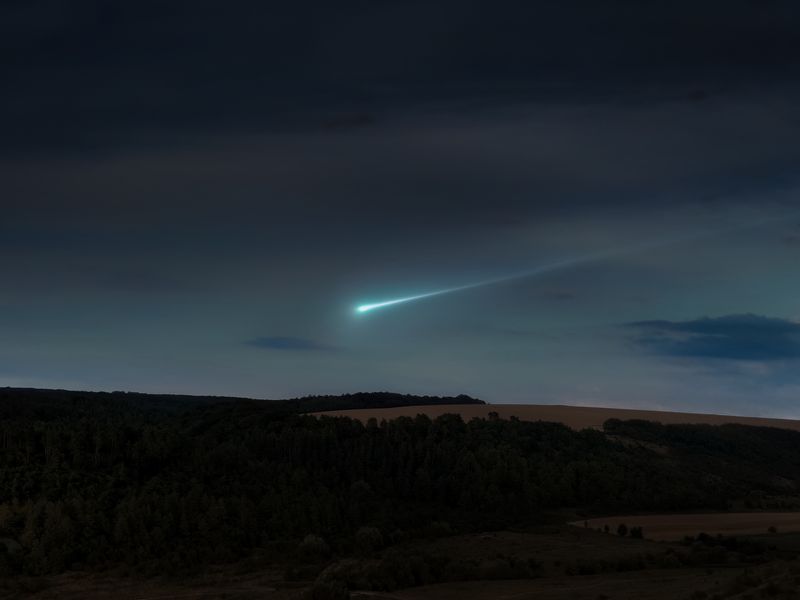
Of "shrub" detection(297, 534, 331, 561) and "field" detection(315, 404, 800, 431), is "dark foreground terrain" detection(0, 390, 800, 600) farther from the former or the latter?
"field" detection(315, 404, 800, 431)

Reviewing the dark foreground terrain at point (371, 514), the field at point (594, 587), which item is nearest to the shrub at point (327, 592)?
the dark foreground terrain at point (371, 514)

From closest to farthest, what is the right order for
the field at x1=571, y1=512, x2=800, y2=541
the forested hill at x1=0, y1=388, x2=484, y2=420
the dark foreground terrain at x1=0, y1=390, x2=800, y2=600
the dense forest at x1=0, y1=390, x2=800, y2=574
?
the dark foreground terrain at x1=0, y1=390, x2=800, y2=600 → the dense forest at x1=0, y1=390, x2=800, y2=574 → the field at x1=571, y1=512, x2=800, y2=541 → the forested hill at x1=0, y1=388, x2=484, y2=420

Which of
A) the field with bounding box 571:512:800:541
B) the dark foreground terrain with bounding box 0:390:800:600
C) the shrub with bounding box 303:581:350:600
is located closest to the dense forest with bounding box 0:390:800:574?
the dark foreground terrain with bounding box 0:390:800:600

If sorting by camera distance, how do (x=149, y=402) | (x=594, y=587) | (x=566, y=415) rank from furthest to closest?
(x=149, y=402), (x=566, y=415), (x=594, y=587)

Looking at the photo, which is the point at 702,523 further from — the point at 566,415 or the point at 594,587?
the point at 566,415

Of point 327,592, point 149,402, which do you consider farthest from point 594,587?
point 149,402

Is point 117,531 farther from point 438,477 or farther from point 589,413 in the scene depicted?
point 589,413
